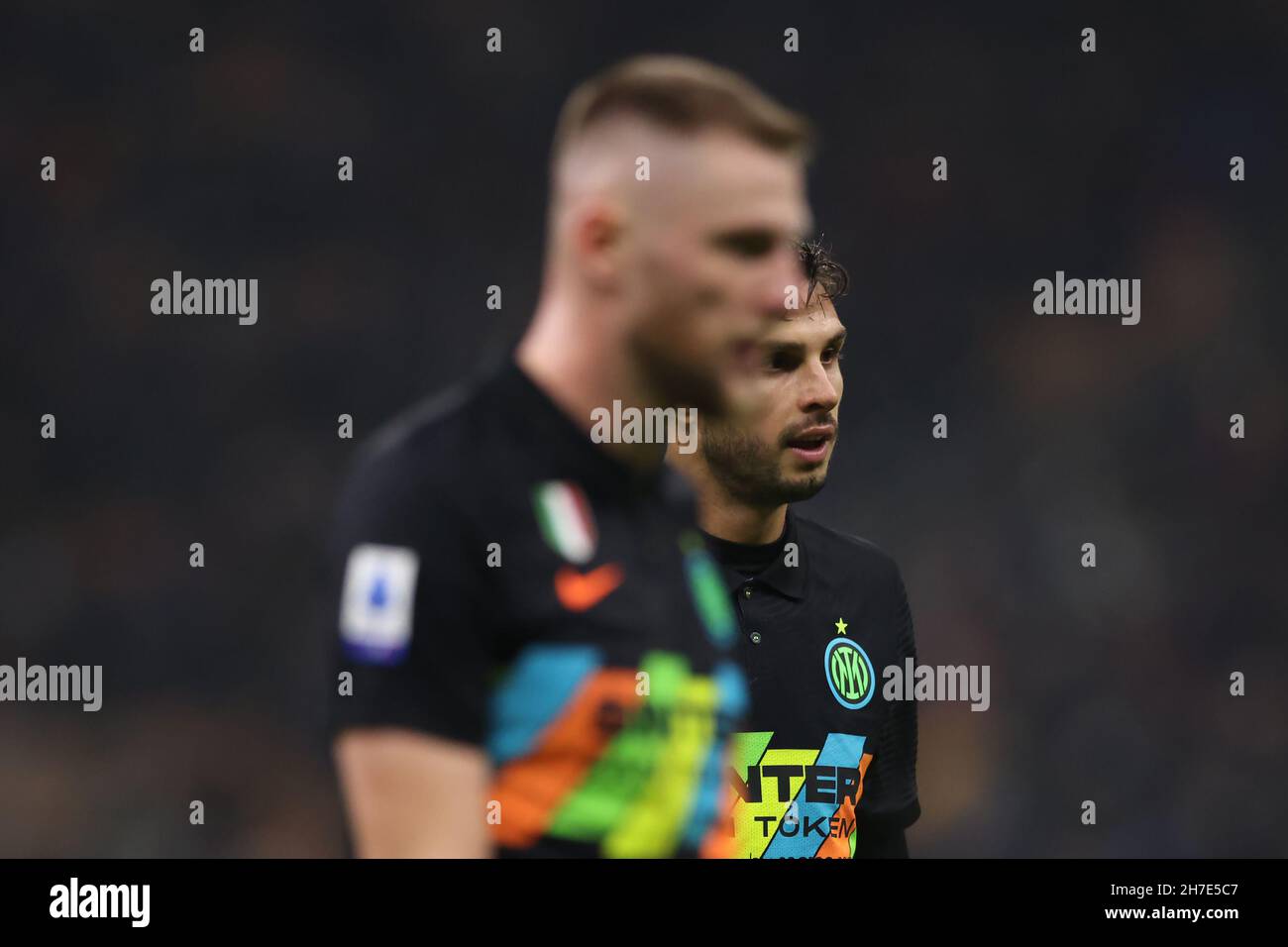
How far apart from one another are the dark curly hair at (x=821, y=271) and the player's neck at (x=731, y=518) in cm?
57

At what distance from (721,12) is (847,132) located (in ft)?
3.79

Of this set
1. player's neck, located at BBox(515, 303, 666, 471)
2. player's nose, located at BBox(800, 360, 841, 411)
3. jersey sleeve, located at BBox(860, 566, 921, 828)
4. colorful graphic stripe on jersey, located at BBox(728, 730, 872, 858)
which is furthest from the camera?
player's nose, located at BBox(800, 360, 841, 411)

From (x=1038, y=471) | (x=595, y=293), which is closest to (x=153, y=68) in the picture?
(x=1038, y=471)

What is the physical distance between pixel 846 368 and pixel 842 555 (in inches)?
227

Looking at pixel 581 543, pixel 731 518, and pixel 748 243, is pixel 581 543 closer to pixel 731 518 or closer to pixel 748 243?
pixel 748 243

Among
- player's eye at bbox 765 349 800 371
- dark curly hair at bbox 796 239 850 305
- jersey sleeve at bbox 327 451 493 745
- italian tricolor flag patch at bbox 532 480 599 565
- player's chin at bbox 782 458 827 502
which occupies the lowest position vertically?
jersey sleeve at bbox 327 451 493 745

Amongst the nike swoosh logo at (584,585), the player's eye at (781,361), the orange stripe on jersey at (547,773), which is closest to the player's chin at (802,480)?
the player's eye at (781,361)

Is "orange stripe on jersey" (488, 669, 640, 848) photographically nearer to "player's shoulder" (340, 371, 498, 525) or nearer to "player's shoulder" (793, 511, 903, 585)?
"player's shoulder" (340, 371, 498, 525)

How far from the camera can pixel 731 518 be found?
363 cm

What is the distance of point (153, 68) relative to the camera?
905cm

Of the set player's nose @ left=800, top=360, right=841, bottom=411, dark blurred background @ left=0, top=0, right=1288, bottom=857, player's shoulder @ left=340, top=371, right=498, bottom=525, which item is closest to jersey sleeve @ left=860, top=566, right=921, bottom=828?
player's nose @ left=800, top=360, right=841, bottom=411

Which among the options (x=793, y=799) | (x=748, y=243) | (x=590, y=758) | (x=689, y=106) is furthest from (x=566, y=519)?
(x=793, y=799)

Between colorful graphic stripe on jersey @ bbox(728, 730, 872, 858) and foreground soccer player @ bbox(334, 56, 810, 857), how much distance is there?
3.81 feet

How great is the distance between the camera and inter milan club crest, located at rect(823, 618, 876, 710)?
→ 3521mm
